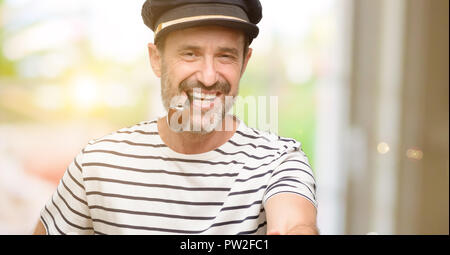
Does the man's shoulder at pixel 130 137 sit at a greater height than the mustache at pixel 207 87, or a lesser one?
lesser

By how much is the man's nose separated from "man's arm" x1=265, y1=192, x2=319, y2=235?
29 cm

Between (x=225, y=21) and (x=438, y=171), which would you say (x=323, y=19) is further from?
(x=225, y=21)

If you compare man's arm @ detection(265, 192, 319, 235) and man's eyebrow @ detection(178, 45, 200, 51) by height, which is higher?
man's eyebrow @ detection(178, 45, 200, 51)

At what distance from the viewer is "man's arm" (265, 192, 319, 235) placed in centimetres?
96

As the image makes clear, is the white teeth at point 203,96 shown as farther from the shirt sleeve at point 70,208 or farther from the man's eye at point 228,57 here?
the shirt sleeve at point 70,208

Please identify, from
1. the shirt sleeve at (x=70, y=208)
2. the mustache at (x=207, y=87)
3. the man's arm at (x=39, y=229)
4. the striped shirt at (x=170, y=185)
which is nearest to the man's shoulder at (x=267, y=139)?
the striped shirt at (x=170, y=185)

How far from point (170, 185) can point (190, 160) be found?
2.9 inches

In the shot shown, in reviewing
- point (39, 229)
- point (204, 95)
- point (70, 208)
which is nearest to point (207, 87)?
point (204, 95)

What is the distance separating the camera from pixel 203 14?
3.36 feet

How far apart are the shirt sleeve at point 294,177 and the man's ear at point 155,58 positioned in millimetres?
368

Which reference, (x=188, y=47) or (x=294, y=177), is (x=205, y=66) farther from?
(x=294, y=177)

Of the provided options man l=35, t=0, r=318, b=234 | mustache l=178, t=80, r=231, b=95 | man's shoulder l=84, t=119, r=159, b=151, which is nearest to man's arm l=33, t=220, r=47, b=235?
man l=35, t=0, r=318, b=234

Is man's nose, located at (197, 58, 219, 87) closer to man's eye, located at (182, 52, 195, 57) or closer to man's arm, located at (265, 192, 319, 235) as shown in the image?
man's eye, located at (182, 52, 195, 57)

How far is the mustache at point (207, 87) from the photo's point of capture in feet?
3.47
